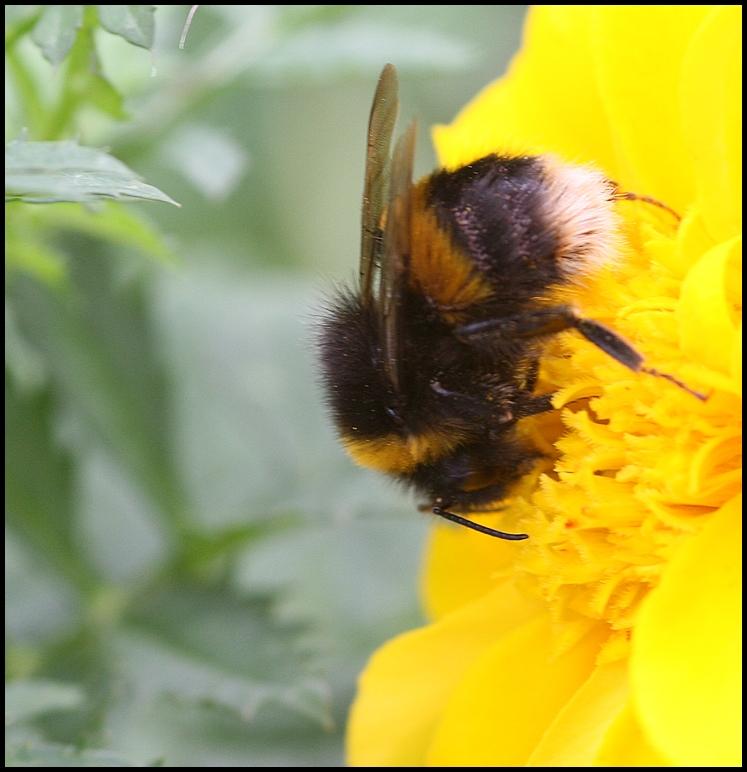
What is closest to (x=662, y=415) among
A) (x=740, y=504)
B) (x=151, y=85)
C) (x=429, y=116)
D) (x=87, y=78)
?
(x=740, y=504)

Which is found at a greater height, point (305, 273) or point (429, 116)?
point (429, 116)

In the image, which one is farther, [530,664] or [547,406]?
[530,664]

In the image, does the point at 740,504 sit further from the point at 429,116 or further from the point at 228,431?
the point at 429,116

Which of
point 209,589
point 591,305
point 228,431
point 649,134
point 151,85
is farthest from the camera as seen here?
point 228,431

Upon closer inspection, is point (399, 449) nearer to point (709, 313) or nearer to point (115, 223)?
point (709, 313)

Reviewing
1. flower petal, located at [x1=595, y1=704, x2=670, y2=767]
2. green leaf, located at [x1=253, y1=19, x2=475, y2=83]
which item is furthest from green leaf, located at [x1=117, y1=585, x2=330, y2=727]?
green leaf, located at [x1=253, y1=19, x2=475, y2=83]

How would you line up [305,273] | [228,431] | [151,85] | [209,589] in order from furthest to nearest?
[305,273], [228,431], [151,85], [209,589]

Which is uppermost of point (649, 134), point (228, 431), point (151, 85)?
point (151, 85)
